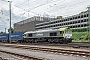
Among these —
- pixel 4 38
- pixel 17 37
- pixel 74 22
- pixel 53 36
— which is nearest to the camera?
pixel 53 36

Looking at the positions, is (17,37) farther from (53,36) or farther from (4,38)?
(53,36)

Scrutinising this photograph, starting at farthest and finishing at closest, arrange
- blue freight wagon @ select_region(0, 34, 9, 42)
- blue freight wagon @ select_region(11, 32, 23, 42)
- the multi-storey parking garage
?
1. the multi-storey parking garage
2. blue freight wagon @ select_region(0, 34, 9, 42)
3. blue freight wagon @ select_region(11, 32, 23, 42)

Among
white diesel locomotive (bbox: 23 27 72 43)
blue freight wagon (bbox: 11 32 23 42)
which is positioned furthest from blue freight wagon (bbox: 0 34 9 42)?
white diesel locomotive (bbox: 23 27 72 43)

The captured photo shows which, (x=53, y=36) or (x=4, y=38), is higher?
(x=53, y=36)

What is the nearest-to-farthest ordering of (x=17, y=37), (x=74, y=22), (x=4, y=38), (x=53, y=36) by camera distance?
(x=53, y=36) < (x=17, y=37) < (x=4, y=38) < (x=74, y=22)

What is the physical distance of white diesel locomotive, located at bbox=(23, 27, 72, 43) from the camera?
36.1 meters

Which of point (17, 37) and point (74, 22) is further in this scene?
point (74, 22)

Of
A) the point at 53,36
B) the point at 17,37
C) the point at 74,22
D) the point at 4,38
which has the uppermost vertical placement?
the point at 74,22

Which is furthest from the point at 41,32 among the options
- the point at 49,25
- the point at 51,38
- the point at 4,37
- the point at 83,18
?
the point at 49,25

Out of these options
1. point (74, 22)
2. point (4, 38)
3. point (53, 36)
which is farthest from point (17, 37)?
point (74, 22)

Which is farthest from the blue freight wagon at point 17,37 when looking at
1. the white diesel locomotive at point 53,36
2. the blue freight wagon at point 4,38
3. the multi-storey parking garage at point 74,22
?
the multi-storey parking garage at point 74,22

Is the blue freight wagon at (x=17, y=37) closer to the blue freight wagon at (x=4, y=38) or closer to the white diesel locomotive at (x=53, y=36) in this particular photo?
the blue freight wagon at (x=4, y=38)

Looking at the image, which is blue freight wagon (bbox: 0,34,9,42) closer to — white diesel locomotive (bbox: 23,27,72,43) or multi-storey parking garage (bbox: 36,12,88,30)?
white diesel locomotive (bbox: 23,27,72,43)

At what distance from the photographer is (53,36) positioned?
125ft
